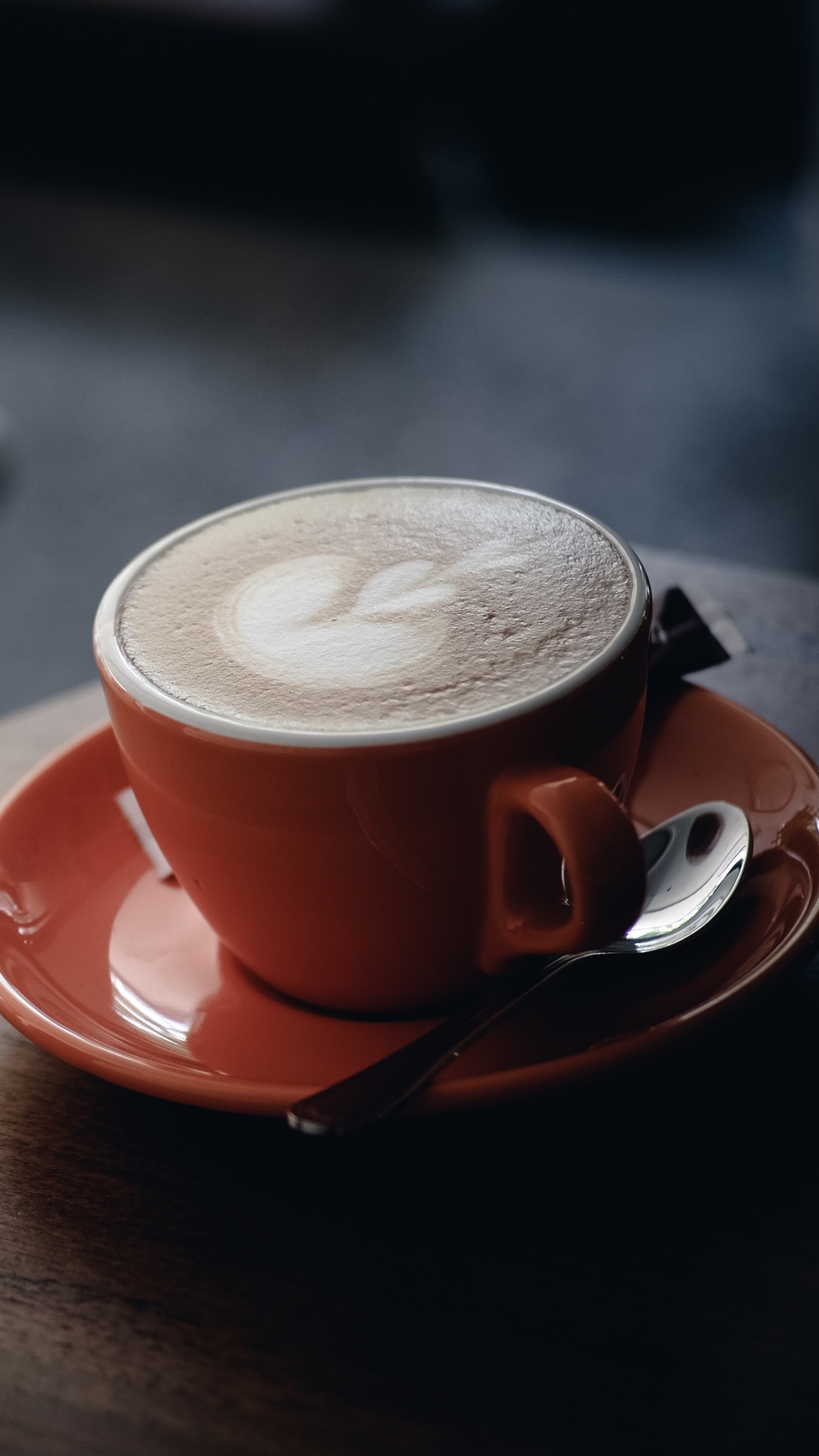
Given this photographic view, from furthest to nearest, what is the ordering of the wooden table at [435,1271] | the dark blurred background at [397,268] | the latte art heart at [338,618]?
the dark blurred background at [397,268] → the latte art heart at [338,618] → the wooden table at [435,1271]

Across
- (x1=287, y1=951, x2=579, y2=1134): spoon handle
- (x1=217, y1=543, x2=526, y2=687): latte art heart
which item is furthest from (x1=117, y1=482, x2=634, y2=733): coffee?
(x1=287, y1=951, x2=579, y2=1134): spoon handle

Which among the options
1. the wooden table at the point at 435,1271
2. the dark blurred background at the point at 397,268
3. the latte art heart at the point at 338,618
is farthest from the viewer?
the dark blurred background at the point at 397,268

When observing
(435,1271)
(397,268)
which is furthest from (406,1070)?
(397,268)

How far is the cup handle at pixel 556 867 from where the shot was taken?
15.7 inches

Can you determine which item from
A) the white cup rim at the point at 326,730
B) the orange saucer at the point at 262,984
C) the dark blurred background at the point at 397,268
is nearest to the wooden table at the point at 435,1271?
the orange saucer at the point at 262,984

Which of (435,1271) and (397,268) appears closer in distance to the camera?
(435,1271)

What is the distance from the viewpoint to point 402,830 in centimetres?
43

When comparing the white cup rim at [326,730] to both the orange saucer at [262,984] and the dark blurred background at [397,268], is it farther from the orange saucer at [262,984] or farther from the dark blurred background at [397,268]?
the dark blurred background at [397,268]

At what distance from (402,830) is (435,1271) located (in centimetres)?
15

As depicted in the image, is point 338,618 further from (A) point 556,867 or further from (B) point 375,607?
(A) point 556,867

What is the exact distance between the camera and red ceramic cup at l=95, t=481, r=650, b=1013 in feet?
1.35

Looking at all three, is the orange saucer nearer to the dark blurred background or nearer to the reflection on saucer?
the reflection on saucer

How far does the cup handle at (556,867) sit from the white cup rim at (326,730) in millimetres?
26

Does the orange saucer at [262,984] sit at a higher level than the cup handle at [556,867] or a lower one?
lower
